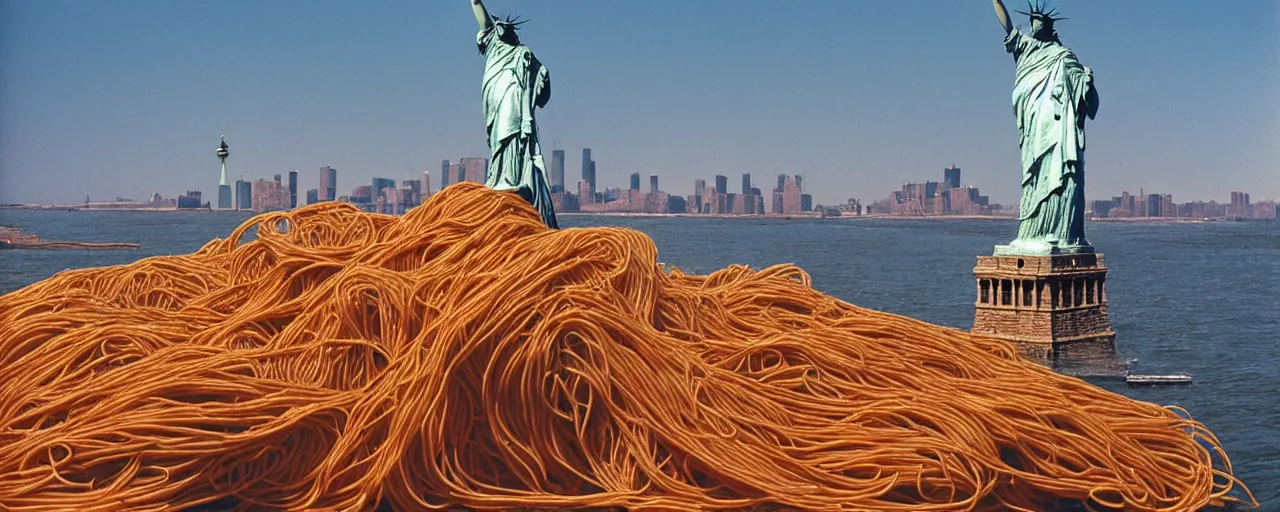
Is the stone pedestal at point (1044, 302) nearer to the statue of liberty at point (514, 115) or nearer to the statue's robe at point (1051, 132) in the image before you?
the statue's robe at point (1051, 132)

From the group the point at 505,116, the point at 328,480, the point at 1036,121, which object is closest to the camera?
the point at 328,480

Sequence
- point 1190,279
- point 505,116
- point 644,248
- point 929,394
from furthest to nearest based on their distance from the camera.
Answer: point 1190,279, point 505,116, point 644,248, point 929,394

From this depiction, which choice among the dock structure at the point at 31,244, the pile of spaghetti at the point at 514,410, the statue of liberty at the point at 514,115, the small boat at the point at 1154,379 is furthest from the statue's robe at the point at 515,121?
the dock structure at the point at 31,244

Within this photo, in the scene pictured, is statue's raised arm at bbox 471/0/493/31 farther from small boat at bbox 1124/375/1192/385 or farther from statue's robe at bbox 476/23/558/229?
small boat at bbox 1124/375/1192/385

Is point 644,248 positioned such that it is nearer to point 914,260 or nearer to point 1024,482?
point 1024,482

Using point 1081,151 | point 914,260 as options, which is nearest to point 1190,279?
point 914,260

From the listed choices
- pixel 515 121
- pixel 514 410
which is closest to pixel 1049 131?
pixel 515 121

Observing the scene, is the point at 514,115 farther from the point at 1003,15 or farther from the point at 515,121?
the point at 1003,15

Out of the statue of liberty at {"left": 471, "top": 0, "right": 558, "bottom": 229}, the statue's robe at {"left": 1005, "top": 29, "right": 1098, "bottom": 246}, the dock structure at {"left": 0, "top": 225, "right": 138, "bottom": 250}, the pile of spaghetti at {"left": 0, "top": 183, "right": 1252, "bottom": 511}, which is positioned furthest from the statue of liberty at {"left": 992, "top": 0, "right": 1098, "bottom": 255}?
the dock structure at {"left": 0, "top": 225, "right": 138, "bottom": 250}
